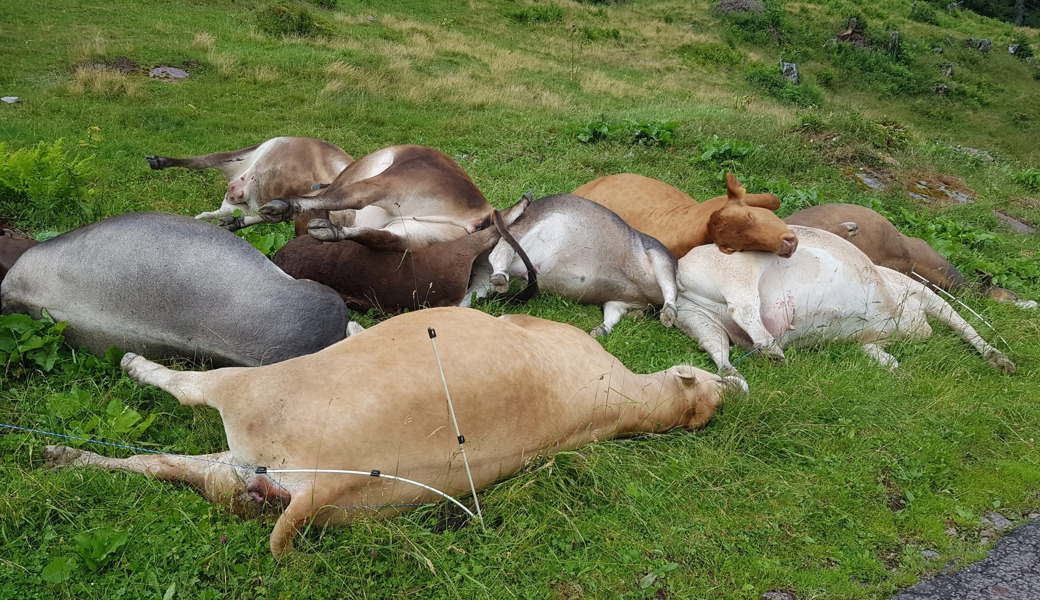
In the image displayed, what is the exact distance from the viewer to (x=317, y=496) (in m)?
2.62

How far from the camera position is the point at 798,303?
5.12 meters

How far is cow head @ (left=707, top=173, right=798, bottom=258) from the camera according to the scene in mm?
5082

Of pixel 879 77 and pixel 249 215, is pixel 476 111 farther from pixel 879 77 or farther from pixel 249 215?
pixel 879 77

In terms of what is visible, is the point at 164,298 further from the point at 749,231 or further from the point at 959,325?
the point at 959,325

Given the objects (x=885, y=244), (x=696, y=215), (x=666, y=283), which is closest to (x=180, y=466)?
(x=666, y=283)

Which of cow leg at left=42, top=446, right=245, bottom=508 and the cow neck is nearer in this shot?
cow leg at left=42, top=446, right=245, bottom=508

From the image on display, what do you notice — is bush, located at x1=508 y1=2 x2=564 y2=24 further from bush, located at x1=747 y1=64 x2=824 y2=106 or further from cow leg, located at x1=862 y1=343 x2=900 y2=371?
cow leg, located at x1=862 y1=343 x2=900 y2=371

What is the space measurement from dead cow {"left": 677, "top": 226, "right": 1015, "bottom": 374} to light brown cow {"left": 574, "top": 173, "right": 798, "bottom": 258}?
0.15 m

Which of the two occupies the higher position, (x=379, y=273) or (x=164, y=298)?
(x=164, y=298)

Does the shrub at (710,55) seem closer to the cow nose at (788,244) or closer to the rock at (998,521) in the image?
the cow nose at (788,244)

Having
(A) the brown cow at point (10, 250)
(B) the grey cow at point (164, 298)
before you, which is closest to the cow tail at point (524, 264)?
(B) the grey cow at point (164, 298)

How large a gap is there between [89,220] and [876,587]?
571cm

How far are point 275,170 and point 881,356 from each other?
16.7 ft

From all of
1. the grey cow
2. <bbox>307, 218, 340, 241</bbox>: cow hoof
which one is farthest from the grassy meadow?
<bbox>307, 218, 340, 241</bbox>: cow hoof
